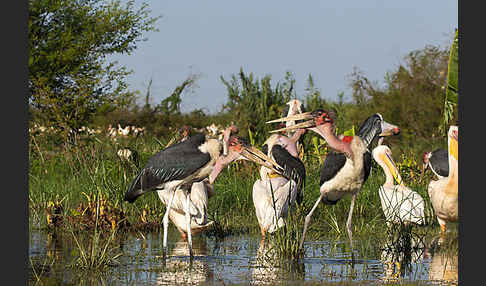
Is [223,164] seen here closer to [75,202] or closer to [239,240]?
[239,240]

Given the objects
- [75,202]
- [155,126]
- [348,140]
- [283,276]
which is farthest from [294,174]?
[155,126]

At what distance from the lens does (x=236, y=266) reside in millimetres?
6953

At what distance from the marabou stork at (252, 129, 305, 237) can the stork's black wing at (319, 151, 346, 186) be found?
35.2 inches

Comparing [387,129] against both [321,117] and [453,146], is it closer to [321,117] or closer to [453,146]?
[453,146]

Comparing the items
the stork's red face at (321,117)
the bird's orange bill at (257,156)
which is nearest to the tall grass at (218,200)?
the bird's orange bill at (257,156)

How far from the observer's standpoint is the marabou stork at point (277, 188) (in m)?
8.56

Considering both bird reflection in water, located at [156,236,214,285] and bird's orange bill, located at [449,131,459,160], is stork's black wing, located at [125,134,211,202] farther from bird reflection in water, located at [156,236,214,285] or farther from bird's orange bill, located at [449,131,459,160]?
bird's orange bill, located at [449,131,459,160]

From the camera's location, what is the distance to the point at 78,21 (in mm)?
21641

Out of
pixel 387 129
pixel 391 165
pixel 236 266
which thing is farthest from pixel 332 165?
pixel 387 129

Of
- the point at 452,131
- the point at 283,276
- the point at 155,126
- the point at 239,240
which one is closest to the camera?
the point at 283,276

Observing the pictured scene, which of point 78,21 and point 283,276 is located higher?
point 78,21

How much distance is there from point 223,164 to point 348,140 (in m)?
1.28

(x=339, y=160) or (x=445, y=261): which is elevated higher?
(x=339, y=160)

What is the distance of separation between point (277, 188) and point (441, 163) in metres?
2.14
